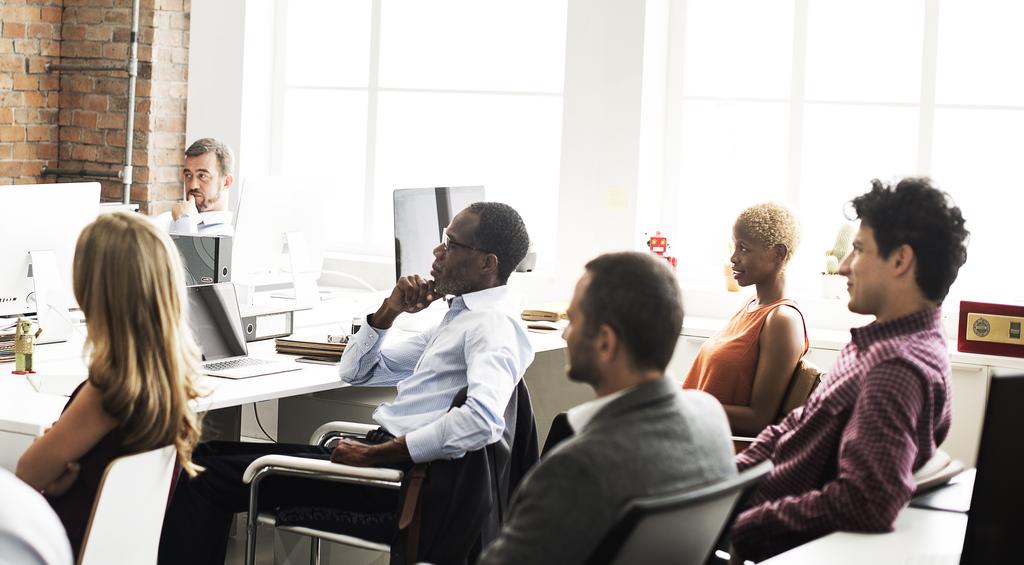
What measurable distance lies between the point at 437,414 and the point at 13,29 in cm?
400

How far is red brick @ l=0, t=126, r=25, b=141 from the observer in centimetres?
566

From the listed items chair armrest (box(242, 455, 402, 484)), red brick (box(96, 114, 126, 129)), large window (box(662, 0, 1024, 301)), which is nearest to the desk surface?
chair armrest (box(242, 455, 402, 484))

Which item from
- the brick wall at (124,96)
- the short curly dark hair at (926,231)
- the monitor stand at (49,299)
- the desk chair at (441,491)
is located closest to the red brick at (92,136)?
the brick wall at (124,96)

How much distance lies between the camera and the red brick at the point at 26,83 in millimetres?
5723

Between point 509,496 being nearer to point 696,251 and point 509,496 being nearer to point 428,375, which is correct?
point 428,375

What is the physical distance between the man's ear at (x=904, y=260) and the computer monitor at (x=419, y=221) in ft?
5.73

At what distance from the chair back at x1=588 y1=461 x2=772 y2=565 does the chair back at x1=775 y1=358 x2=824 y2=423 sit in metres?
1.37

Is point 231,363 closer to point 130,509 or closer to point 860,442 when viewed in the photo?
point 130,509

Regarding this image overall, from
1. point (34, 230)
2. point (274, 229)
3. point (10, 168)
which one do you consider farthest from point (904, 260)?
point (10, 168)

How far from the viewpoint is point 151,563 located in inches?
82.4

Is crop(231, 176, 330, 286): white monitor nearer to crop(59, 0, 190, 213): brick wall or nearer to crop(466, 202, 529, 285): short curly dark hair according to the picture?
crop(466, 202, 529, 285): short curly dark hair

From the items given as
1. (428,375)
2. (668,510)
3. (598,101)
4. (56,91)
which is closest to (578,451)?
(668,510)

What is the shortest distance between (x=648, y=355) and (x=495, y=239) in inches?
52.0

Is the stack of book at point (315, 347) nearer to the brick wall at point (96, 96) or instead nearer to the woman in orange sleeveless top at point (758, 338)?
the woman in orange sleeveless top at point (758, 338)
